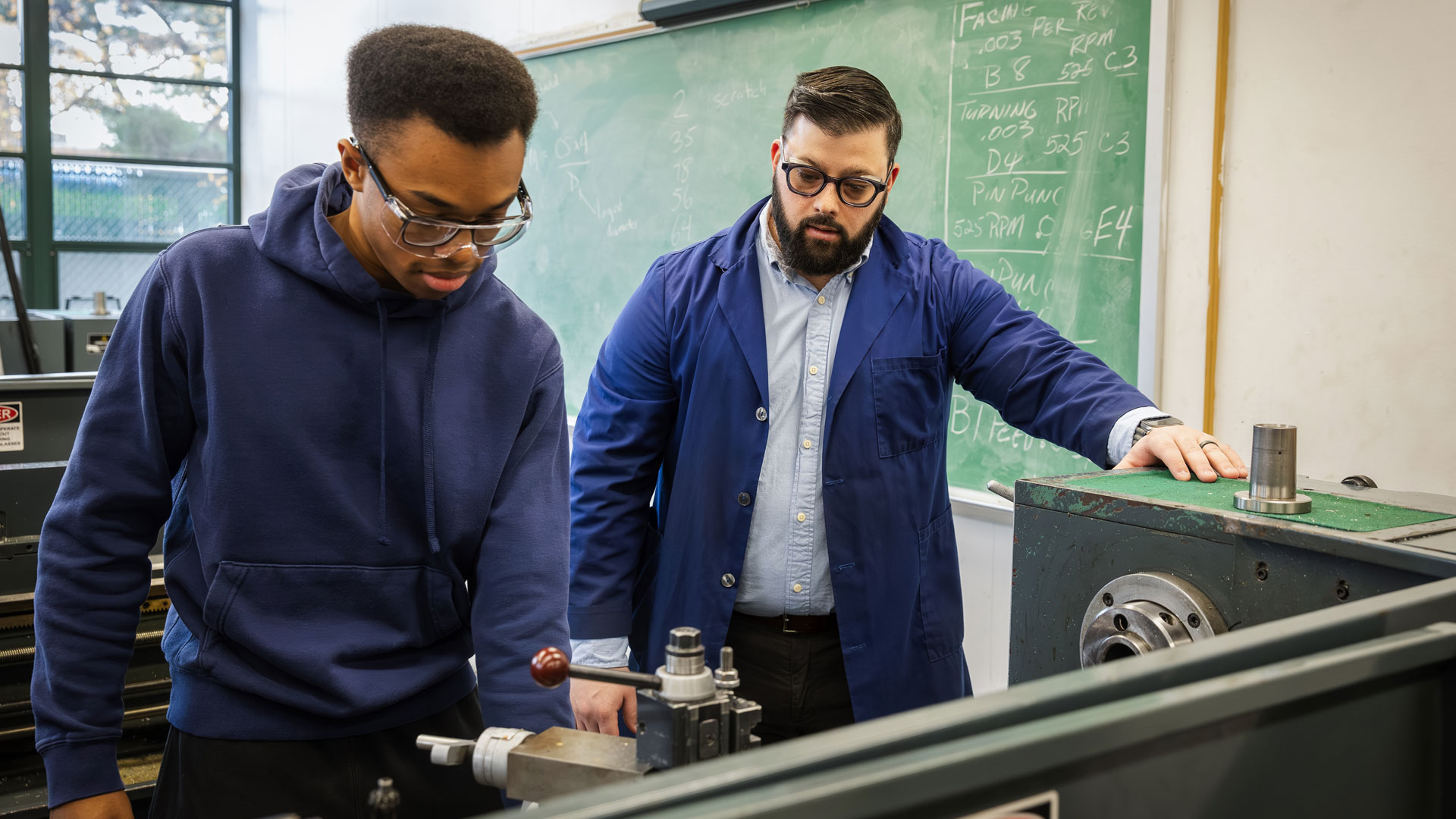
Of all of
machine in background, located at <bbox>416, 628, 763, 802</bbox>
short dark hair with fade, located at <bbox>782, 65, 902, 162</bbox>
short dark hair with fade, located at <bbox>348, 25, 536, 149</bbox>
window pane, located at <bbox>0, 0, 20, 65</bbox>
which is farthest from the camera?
window pane, located at <bbox>0, 0, 20, 65</bbox>

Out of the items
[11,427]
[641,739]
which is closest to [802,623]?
[641,739]

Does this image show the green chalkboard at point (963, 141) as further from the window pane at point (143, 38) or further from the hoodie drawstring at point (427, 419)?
the window pane at point (143, 38)

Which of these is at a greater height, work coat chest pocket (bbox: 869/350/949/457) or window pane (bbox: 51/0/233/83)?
window pane (bbox: 51/0/233/83)

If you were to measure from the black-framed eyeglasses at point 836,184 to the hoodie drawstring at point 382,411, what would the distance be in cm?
73

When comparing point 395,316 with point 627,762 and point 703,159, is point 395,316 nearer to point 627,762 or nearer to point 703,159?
point 627,762

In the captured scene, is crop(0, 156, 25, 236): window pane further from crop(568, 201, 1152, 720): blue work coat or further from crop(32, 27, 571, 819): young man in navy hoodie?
crop(32, 27, 571, 819): young man in navy hoodie

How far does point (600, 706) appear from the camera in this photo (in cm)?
164

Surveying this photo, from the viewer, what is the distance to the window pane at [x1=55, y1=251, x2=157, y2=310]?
6266mm

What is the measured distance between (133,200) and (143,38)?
916 mm

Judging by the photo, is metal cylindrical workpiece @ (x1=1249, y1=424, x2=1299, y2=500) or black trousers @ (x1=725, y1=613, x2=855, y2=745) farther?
black trousers @ (x1=725, y1=613, x2=855, y2=745)

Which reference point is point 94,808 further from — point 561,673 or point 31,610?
point 31,610

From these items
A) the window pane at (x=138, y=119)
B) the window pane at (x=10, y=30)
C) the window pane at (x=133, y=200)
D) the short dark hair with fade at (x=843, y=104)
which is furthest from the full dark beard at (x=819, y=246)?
the window pane at (x=10, y=30)

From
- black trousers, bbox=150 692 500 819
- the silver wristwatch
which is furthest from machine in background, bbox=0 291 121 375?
the silver wristwatch

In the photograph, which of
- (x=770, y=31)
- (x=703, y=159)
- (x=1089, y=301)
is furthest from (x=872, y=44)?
(x=1089, y=301)
